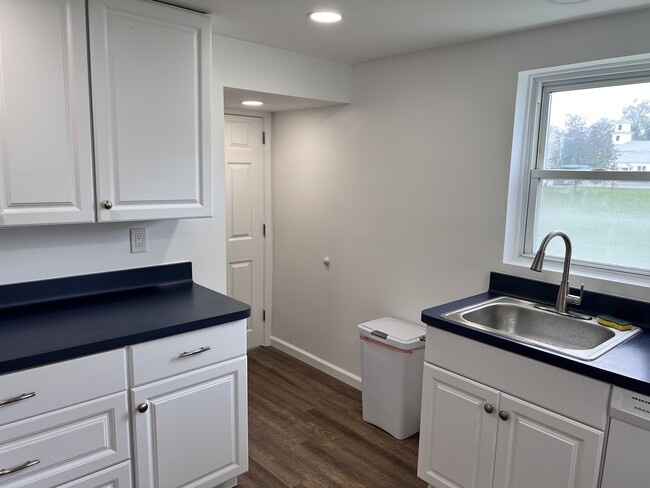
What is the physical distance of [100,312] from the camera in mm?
2035

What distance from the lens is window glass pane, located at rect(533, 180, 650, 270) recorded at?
2.19 m

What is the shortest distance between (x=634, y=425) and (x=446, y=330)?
74 cm

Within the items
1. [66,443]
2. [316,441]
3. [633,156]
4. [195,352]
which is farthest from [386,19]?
[316,441]

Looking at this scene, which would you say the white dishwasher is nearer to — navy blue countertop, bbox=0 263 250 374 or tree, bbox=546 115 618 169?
tree, bbox=546 115 618 169

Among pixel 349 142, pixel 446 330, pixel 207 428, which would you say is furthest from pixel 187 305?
pixel 349 142

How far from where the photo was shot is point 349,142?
329 cm

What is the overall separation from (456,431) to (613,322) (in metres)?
0.81

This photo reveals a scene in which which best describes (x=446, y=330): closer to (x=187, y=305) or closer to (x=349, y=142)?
(x=187, y=305)

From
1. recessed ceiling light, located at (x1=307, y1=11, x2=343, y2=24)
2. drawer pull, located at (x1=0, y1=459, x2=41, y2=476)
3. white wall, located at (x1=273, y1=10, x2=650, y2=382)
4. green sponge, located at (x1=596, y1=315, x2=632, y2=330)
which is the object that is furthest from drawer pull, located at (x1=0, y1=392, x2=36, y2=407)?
green sponge, located at (x1=596, y1=315, x2=632, y2=330)

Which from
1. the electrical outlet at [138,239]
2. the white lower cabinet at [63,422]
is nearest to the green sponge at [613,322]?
the white lower cabinet at [63,422]

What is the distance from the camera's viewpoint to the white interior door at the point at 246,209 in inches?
146

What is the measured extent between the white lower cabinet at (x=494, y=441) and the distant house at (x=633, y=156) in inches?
46.5

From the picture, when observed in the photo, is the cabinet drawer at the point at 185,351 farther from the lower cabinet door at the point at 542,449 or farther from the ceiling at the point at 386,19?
the ceiling at the point at 386,19

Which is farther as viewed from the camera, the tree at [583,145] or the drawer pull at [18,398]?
the tree at [583,145]
